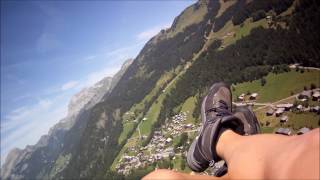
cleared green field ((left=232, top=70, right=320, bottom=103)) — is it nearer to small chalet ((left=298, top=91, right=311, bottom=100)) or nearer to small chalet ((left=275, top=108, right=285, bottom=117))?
small chalet ((left=298, top=91, right=311, bottom=100))

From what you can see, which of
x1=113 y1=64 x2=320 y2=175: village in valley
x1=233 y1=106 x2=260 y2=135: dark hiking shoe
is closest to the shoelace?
x1=233 y1=106 x2=260 y2=135: dark hiking shoe

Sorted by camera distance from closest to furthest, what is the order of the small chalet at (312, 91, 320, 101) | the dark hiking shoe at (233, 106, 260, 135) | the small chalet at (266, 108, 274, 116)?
1. the dark hiking shoe at (233, 106, 260, 135)
2. the small chalet at (312, 91, 320, 101)
3. the small chalet at (266, 108, 274, 116)

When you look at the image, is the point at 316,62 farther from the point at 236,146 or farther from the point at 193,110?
the point at 236,146

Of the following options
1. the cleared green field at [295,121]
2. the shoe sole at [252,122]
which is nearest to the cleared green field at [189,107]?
the cleared green field at [295,121]

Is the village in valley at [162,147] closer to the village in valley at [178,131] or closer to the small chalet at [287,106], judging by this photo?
the village in valley at [178,131]

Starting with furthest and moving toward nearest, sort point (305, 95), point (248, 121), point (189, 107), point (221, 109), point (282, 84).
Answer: point (189, 107) → point (282, 84) → point (305, 95) → point (221, 109) → point (248, 121)

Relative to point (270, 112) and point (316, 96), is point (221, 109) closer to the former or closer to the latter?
point (270, 112)

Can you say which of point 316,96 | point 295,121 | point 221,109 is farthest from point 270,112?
point 221,109

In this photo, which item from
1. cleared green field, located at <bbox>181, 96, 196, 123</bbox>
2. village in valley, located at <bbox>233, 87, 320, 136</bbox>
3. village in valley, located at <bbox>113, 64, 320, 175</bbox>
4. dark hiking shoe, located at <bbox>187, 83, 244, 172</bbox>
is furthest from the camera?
cleared green field, located at <bbox>181, 96, 196, 123</bbox>
